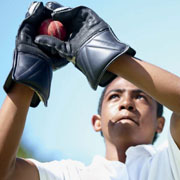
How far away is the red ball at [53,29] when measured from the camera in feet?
8.77

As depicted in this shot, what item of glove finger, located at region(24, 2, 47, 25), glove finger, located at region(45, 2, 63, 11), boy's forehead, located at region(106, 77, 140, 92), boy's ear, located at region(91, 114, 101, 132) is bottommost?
boy's ear, located at region(91, 114, 101, 132)

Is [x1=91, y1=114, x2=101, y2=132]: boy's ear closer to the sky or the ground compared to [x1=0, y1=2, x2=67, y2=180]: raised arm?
closer to the ground

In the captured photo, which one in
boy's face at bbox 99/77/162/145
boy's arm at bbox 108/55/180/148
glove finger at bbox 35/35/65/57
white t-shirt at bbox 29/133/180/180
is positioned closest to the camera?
boy's arm at bbox 108/55/180/148

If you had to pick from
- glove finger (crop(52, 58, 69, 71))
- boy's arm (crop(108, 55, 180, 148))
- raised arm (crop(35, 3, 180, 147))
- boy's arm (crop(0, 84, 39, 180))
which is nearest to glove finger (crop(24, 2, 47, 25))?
raised arm (crop(35, 3, 180, 147))

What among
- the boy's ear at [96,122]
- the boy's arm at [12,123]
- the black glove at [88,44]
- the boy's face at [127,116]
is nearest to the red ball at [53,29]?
the black glove at [88,44]

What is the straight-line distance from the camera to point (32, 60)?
263 cm

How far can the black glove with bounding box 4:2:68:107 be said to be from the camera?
2592 millimetres

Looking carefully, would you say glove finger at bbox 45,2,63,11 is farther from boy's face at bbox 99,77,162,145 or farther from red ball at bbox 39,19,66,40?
boy's face at bbox 99,77,162,145

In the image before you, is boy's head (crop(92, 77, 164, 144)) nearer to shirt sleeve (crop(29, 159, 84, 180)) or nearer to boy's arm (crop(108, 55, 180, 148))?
shirt sleeve (crop(29, 159, 84, 180))

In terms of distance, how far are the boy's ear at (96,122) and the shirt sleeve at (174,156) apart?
1064 millimetres

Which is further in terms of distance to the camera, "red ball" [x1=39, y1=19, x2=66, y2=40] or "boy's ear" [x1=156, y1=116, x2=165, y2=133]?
"boy's ear" [x1=156, y1=116, x2=165, y2=133]

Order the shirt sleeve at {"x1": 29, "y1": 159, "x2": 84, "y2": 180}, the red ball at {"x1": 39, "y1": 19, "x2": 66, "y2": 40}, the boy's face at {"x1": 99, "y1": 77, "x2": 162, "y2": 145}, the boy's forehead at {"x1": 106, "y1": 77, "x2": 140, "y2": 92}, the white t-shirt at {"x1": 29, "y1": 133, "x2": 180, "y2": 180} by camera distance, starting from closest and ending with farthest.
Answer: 1. the red ball at {"x1": 39, "y1": 19, "x2": 66, "y2": 40}
2. the white t-shirt at {"x1": 29, "y1": 133, "x2": 180, "y2": 180}
3. the shirt sleeve at {"x1": 29, "y1": 159, "x2": 84, "y2": 180}
4. the boy's face at {"x1": 99, "y1": 77, "x2": 162, "y2": 145}
5. the boy's forehead at {"x1": 106, "y1": 77, "x2": 140, "y2": 92}

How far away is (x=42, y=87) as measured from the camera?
2.62 metres

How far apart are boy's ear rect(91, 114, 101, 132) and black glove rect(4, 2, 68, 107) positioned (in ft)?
3.98
